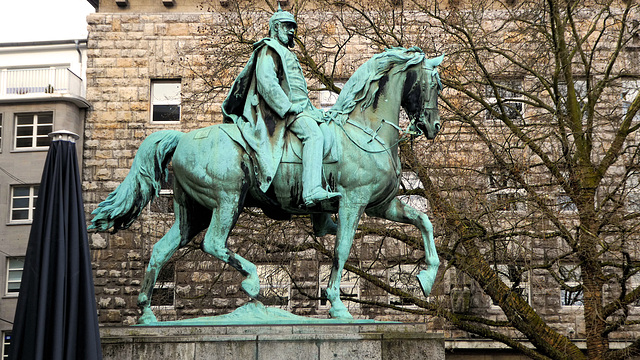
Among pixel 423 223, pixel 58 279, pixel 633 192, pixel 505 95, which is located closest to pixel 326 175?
pixel 423 223

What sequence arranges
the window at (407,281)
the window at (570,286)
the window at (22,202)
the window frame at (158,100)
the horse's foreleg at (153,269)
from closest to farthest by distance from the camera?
the horse's foreleg at (153,269) < the window at (570,286) < the window at (407,281) < the window frame at (158,100) < the window at (22,202)

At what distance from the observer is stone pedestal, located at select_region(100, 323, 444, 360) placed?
7824 mm

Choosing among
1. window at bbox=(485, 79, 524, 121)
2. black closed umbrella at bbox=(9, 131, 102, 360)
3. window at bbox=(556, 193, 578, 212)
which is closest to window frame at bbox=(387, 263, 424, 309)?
window at bbox=(556, 193, 578, 212)

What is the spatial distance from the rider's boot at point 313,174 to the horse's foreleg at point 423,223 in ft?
2.48

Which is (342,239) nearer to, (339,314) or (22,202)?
(339,314)

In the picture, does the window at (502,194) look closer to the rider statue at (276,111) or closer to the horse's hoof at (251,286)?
the rider statue at (276,111)

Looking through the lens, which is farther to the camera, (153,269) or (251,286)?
(153,269)

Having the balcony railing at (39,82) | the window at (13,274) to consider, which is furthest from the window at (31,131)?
the window at (13,274)

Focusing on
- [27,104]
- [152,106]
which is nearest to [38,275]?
[152,106]

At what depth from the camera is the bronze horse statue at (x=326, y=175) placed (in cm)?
852

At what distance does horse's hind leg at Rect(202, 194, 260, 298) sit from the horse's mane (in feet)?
→ 4.45

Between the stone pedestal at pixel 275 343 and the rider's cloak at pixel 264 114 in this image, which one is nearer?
the stone pedestal at pixel 275 343

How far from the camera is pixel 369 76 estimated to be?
8.76m

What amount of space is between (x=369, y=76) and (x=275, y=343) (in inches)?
112
